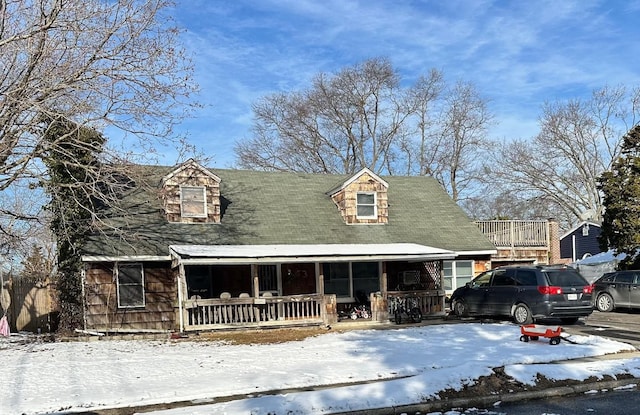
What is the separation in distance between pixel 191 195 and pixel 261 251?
3.99 meters

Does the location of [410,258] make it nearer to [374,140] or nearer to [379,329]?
[379,329]

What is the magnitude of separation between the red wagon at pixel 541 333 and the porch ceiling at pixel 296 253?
19.0 feet

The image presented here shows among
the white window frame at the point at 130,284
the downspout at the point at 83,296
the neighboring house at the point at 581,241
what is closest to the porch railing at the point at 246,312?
the white window frame at the point at 130,284

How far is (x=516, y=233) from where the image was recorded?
26906 mm

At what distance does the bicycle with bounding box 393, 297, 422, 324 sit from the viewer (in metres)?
17.9

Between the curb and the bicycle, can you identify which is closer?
the curb

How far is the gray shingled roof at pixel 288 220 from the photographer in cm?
1856

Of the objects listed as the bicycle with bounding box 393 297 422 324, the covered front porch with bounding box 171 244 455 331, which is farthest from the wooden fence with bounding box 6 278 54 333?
the bicycle with bounding box 393 297 422 324

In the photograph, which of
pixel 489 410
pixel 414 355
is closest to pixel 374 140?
pixel 414 355

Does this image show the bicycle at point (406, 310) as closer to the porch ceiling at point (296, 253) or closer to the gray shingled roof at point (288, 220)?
the porch ceiling at point (296, 253)

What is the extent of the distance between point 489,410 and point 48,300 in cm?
1541

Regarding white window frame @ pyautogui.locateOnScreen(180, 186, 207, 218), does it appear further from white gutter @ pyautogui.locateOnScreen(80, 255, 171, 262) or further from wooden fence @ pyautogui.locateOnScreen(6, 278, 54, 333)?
wooden fence @ pyautogui.locateOnScreen(6, 278, 54, 333)

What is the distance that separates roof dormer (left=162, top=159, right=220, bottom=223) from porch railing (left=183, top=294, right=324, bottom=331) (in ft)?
10.8

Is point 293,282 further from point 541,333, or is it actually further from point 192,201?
point 541,333
